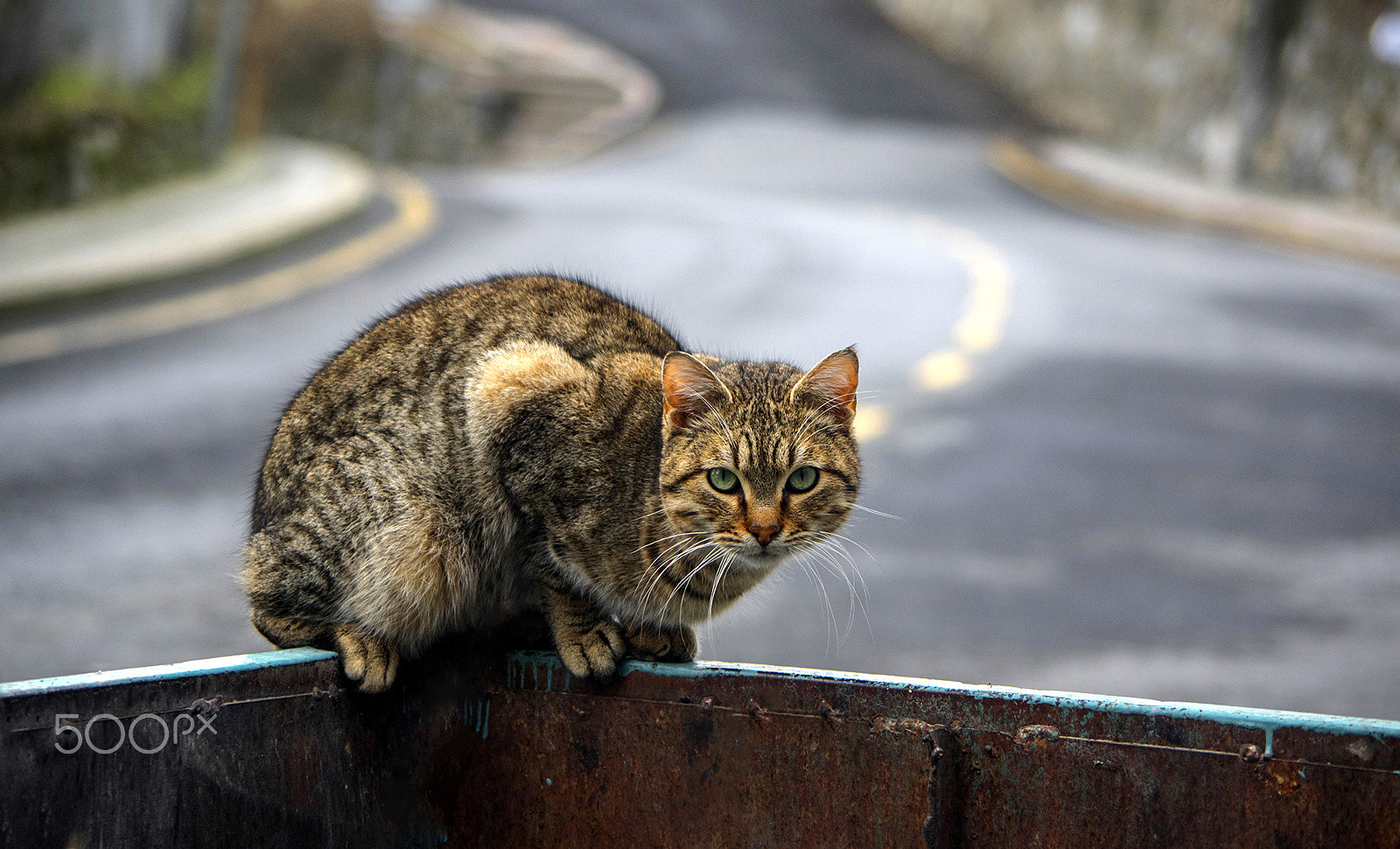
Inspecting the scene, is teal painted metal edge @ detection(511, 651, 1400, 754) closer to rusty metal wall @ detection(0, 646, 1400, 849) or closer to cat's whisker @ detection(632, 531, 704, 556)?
rusty metal wall @ detection(0, 646, 1400, 849)

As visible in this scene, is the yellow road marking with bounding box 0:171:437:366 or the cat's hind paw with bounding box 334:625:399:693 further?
the yellow road marking with bounding box 0:171:437:366

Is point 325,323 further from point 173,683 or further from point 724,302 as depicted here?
Answer: point 173,683

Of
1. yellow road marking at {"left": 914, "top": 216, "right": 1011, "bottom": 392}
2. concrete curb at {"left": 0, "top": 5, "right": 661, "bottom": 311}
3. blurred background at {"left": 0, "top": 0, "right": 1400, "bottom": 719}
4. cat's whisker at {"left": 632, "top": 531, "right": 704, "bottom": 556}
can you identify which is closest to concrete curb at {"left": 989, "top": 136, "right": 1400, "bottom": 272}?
blurred background at {"left": 0, "top": 0, "right": 1400, "bottom": 719}

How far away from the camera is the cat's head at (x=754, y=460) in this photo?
3076 mm

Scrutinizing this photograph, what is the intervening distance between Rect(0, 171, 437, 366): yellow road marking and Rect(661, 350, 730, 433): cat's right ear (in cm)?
828

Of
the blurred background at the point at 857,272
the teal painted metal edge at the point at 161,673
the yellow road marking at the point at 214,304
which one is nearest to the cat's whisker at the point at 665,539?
the blurred background at the point at 857,272

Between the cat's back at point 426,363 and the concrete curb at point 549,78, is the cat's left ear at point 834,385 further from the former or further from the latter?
the concrete curb at point 549,78

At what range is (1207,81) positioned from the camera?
68.9 feet

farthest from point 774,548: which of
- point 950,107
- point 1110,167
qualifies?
point 950,107

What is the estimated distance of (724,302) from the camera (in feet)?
38.1

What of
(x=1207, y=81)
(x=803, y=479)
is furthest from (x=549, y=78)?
(x=803, y=479)

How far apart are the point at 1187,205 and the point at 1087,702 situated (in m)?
16.4

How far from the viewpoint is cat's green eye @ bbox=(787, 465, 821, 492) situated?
3154 mm

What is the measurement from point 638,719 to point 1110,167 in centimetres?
1971
